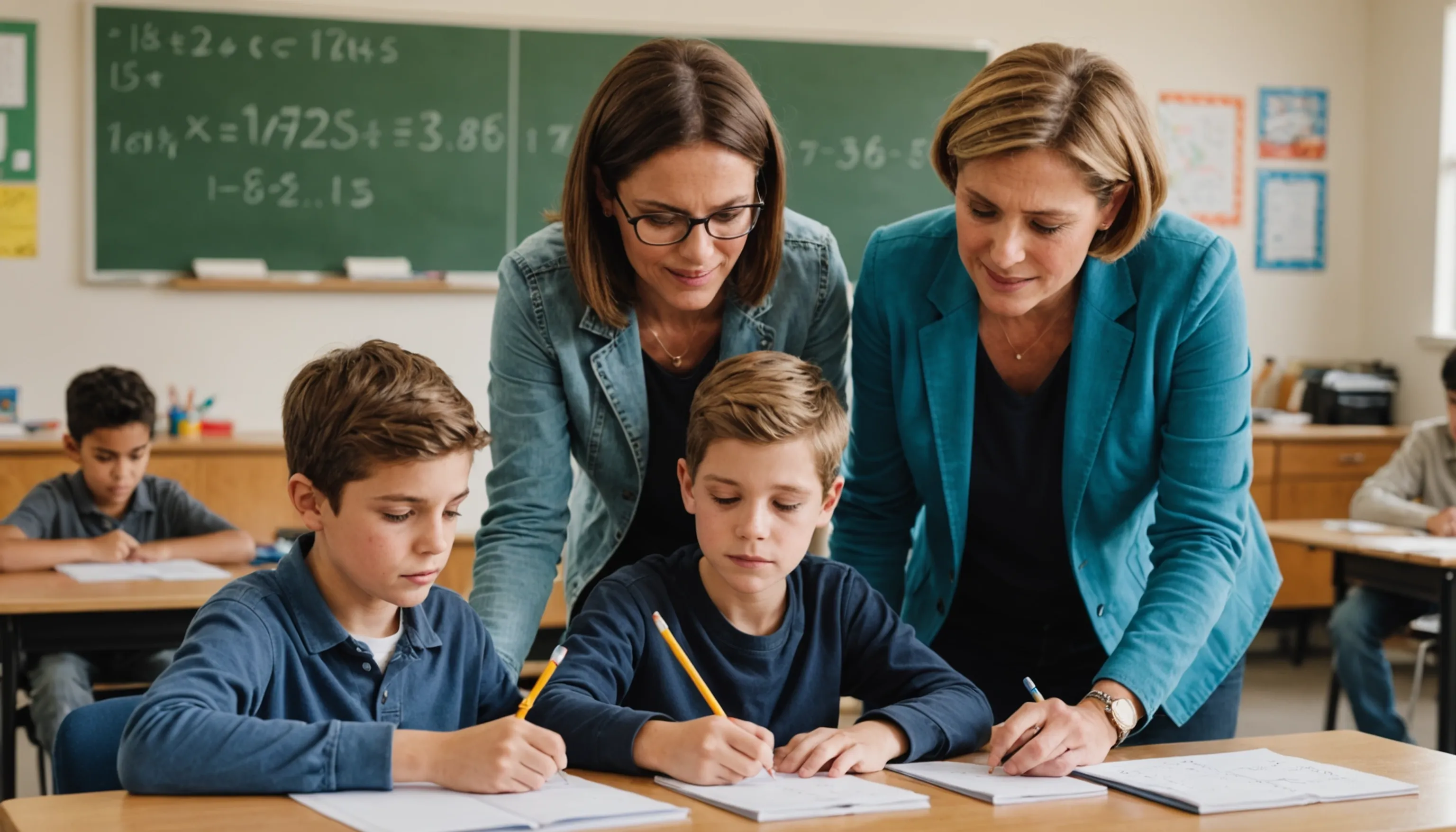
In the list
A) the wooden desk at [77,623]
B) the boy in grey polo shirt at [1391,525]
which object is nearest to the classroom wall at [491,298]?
the boy in grey polo shirt at [1391,525]

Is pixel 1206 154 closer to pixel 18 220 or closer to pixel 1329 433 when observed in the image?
pixel 1329 433

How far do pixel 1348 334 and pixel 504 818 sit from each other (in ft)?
20.2

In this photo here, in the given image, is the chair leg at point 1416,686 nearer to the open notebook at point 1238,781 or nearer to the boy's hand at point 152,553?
the open notebook at point 1238,781

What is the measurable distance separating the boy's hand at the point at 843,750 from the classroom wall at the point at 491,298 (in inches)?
159

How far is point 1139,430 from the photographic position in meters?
1.73

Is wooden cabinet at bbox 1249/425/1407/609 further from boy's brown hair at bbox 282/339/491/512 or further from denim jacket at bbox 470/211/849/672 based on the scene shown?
boy's brown hair at bbox 282/339/491/512

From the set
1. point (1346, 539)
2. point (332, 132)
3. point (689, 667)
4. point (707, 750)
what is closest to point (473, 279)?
point (332, 132)

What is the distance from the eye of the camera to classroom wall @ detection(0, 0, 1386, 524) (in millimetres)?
4988

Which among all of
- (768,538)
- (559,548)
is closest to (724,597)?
(768,538)

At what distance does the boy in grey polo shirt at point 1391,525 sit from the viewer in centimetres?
431

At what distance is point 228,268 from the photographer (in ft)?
16.6

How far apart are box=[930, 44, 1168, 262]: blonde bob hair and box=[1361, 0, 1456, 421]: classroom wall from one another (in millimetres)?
4943

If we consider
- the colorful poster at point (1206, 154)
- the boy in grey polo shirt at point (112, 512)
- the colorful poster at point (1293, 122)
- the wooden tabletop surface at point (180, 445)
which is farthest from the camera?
the colorful poster at point (1293, 122)

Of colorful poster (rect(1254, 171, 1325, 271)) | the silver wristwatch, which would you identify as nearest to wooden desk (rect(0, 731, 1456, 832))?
the silver wristwatch
